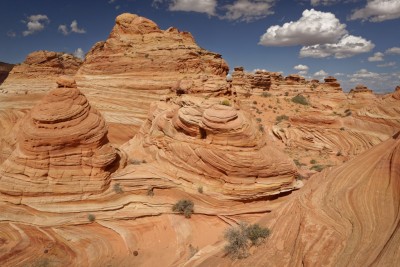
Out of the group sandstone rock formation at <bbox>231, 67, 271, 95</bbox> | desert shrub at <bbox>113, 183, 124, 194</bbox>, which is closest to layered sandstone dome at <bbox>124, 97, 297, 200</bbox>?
desert shrub at <bbox>113, 183, 124, 194</bbox>

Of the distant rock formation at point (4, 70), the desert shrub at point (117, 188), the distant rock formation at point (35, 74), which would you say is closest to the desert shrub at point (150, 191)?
the desert shrub at point (117, 188)

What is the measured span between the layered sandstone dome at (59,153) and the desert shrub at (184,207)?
335 centimetres

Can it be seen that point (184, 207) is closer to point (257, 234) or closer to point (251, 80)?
point (257, 234)

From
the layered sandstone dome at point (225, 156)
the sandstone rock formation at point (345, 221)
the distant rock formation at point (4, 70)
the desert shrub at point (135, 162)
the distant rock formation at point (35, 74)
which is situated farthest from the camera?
the distant rock formation at point (4, 70)

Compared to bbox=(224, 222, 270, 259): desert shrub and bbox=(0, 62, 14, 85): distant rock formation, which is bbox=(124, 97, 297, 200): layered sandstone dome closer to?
bbox=(224, 222, 270, 259): desert shrub

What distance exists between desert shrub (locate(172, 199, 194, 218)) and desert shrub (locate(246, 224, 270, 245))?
4010mm

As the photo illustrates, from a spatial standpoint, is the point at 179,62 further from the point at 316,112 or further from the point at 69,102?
the point at 316,112

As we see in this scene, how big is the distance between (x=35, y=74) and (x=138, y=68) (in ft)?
41.6

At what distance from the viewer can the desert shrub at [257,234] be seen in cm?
859

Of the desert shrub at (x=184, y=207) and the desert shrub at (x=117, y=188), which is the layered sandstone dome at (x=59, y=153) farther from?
the desert shrub at (x=184, y=207)

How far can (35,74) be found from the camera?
28641mm

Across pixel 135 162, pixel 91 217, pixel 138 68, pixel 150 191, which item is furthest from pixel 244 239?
pixel 138 68

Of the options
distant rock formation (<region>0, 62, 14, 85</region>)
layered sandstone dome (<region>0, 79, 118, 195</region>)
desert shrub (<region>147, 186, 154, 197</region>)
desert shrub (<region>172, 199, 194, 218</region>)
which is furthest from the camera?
distant rock formation (<region>0, 62, 14, 85</region>)

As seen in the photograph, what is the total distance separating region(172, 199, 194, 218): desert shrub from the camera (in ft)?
40.8
